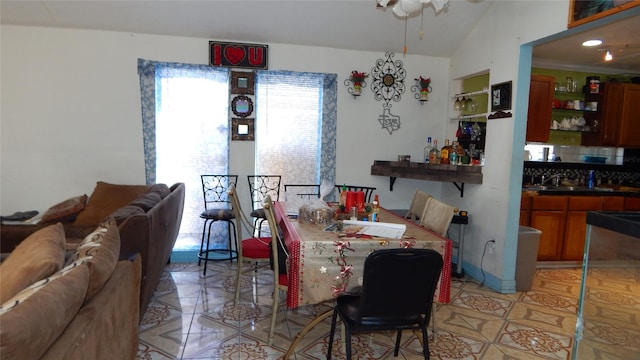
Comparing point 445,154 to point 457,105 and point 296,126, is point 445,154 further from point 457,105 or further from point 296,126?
point 296,126

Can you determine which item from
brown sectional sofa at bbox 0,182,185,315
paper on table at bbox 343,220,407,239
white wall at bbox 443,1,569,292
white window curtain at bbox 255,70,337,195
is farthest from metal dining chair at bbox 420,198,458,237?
brown sectional sofa at bbox 0,182,185,315

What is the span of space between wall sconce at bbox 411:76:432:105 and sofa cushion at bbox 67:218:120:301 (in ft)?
12.3

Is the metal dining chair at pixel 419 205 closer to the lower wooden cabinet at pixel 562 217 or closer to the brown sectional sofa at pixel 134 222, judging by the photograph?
the lower wooden cabinet at pixel 562 217

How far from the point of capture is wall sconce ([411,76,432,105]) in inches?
181

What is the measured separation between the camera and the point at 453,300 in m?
3.43

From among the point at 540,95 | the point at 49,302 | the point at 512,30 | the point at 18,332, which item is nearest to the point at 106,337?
the point at 49,302

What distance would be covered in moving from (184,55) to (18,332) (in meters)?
3.70

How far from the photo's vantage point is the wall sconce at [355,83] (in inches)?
175

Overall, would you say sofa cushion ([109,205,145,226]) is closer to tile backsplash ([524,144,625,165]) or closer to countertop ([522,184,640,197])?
countertop ([522,184,640,197])

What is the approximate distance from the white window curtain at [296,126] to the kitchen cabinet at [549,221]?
2.35 metres

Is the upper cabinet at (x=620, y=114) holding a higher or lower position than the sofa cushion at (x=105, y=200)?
higher

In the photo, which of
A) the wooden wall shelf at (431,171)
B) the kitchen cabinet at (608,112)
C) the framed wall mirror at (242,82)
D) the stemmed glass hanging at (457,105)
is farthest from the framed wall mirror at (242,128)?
the kitchen cabinet at (608,112)

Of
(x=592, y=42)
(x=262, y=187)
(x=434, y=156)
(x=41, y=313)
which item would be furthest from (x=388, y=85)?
(x=41, y=313)

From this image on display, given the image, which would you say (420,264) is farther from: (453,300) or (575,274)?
(575,274)
